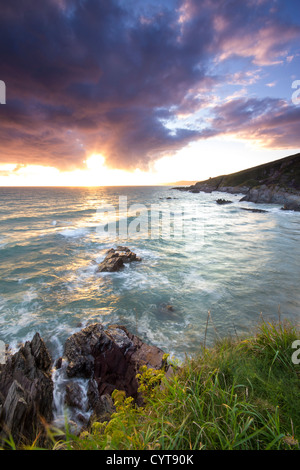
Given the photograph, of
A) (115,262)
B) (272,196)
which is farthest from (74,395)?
(272,196)

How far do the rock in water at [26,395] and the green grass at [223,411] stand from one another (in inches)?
41.0

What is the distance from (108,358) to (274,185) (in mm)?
84079

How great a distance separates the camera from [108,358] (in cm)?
675

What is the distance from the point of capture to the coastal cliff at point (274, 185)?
204 feet

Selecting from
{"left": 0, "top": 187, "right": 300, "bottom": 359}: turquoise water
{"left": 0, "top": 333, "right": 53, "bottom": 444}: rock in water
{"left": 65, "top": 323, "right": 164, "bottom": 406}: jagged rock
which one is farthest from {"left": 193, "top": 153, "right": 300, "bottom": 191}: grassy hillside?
{"left": 0, "top": 333, "right": 53, "bottom": 444}: rock in water

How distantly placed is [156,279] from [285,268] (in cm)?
1062

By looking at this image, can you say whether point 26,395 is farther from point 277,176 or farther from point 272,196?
point 277,176

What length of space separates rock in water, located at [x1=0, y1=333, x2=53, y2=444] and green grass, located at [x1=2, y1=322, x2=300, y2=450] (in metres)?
1.04

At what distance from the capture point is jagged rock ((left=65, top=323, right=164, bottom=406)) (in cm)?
627

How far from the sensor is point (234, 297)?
11656mm

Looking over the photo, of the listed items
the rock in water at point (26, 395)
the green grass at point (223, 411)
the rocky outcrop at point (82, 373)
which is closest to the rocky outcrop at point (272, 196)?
the rocky outcrop at point (82, 373)

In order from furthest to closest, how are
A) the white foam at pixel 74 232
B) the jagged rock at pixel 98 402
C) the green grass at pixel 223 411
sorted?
the white foam at pixel 74 232 → the jagged rock at pixel 98 402 → the green grass at pixel 223 411

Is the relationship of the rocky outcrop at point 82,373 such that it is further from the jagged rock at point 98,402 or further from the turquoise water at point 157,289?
the turquoise water at point 157,289
